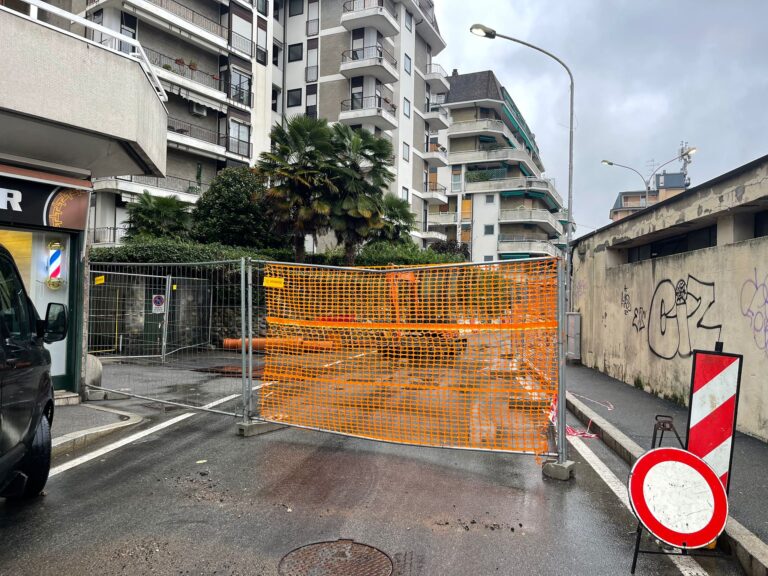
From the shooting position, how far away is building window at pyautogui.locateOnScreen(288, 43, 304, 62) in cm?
4333

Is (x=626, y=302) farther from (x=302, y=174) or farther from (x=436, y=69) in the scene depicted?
(x=436, y=69)

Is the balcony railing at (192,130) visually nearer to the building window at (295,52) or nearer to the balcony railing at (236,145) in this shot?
the balcony railing at (236,145)

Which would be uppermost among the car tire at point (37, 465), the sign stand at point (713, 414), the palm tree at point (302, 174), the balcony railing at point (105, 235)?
the palm tree at point (302, 174)

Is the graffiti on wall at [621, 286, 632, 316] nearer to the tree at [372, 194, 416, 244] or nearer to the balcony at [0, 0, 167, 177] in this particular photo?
Answer: the balcony at [0, 0, 167, 177]

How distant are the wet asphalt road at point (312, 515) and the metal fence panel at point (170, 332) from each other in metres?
2.50

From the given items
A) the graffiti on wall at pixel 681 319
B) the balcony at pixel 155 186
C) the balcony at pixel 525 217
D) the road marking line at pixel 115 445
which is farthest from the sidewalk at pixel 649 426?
the balcony at pixel 525 217

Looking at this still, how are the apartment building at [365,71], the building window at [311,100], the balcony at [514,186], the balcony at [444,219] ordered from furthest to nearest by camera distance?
the balcony at [444,219], the balcony at [514,186], the building window at [311,100], the apartment building at [365,71]

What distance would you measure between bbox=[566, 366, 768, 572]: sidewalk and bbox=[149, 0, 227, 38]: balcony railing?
97.5 feet

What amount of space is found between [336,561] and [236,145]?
114 ft

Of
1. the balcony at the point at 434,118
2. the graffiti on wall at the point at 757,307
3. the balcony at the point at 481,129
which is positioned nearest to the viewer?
the graffiti on wall at the point at 757,307

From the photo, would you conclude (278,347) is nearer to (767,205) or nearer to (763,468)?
(763,468)

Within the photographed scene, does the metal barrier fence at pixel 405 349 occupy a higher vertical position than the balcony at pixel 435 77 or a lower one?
lower

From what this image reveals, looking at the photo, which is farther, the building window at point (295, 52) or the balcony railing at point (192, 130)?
the building window at point (295, 52)

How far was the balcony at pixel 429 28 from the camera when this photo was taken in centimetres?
4603
